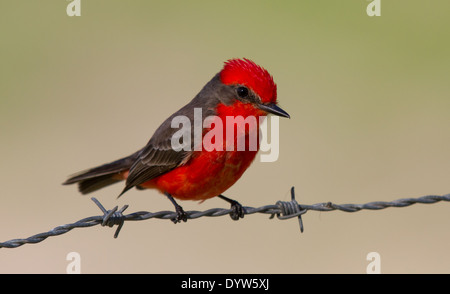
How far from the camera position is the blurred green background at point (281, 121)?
25.1 feet

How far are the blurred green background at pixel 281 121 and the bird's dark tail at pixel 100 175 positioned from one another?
121 centimetres

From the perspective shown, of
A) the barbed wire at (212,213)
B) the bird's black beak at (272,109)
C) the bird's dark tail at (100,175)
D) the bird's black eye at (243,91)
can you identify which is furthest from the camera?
the bird's dark tail at (100,175)

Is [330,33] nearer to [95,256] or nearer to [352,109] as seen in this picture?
[352,109]

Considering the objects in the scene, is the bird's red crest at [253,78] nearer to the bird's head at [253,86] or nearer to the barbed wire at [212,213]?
the bird's head at [253,86]

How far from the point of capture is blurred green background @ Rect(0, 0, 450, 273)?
7656 millimetres

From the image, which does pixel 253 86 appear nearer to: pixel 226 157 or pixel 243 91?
pixel 243 91

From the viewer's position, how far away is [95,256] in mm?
7453

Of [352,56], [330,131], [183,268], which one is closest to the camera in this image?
[183,268]

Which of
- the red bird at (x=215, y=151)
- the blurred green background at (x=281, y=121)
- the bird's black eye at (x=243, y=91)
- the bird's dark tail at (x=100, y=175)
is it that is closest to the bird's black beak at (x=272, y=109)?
the red bird at (x=215, y=151)

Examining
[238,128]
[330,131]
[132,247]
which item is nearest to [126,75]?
[330,131]

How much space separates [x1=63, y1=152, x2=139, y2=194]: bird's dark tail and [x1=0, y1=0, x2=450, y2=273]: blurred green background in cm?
121

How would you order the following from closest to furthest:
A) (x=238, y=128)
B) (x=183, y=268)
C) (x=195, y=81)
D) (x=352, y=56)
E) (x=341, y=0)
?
(x=238, y=128)
(x=183, y=268)
(x=195, y=81)
(x=352, y=56)
(x=341, y=0)

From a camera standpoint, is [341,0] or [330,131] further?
[341,0]

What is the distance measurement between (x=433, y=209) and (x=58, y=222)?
4.38 metres
